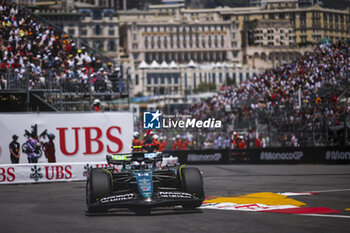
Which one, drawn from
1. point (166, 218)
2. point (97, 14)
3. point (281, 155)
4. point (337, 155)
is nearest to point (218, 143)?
point (281, 155)

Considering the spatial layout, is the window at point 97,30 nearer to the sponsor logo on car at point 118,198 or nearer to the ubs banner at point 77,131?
the ubs banner at point 77,131

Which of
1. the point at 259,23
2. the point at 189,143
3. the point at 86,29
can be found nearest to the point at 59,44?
the point at 189,143

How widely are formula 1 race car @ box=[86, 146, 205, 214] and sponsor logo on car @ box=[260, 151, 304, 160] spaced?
18.4m

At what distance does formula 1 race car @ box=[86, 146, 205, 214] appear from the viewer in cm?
1101

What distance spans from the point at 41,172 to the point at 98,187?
35.4 ft

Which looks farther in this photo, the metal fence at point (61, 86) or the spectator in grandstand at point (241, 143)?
the spectator in grandstand at point (241, 143)

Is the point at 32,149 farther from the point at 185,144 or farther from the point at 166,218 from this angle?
the point at 185,144

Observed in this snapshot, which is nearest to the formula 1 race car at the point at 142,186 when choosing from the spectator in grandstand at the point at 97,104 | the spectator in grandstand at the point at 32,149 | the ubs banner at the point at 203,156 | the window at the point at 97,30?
the spectator in grandstand at the point at 32,149

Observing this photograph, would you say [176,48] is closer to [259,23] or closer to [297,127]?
[259,23]

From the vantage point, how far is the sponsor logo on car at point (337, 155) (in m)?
27.8

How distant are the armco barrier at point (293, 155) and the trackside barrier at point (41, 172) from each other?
31.9 ft

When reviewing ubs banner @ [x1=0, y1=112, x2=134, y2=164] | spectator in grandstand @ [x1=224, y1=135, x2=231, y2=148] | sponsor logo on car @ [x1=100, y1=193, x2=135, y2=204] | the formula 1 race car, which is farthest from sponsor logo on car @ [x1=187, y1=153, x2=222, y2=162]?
sponsor logo on car @ [x1=100, y1=193, x2=135, y2=204]

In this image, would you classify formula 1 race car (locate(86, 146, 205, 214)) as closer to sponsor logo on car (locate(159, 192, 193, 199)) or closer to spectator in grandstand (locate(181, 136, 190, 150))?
sponsor logo on car (locate(159, 192, 193, 199))

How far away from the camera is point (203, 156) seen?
33812 mm
